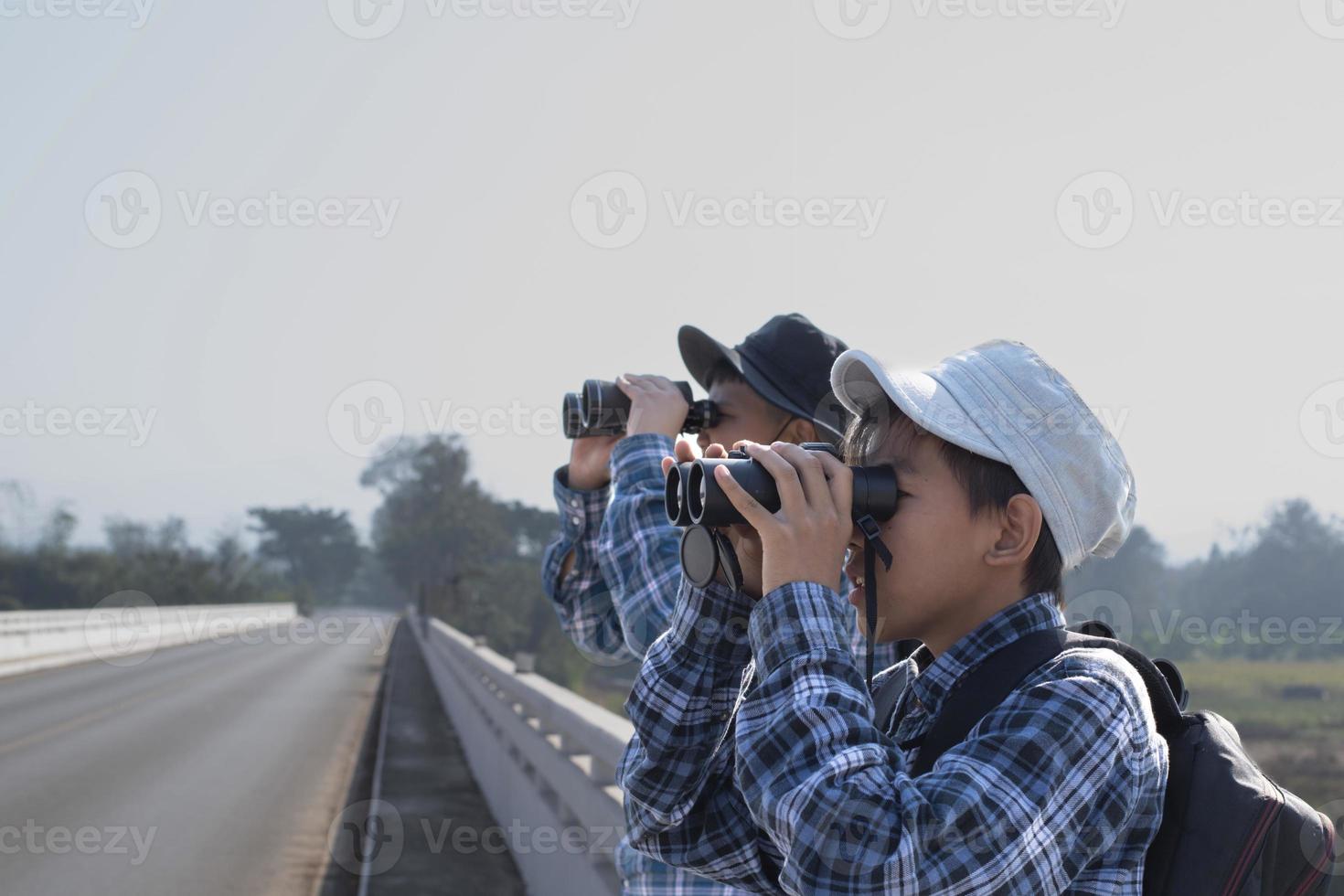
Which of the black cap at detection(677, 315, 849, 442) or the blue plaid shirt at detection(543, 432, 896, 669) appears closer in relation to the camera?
the blue plaid shirt at detection(543, 432, 896, 669)

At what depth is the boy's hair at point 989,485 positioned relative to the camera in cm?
168

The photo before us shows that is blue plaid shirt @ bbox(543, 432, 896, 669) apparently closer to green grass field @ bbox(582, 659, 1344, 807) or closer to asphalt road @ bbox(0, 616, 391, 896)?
asphalt road @ bbox(0, 616, 391, 896)

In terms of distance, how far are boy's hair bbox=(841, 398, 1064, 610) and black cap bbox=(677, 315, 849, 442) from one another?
3.31 ft

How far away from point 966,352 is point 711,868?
872 mm

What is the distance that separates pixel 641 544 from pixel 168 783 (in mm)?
8707

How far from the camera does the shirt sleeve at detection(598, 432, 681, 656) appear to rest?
2703 mm

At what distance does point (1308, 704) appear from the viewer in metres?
16.5

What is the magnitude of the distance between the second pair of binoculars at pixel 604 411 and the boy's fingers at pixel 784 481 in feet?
4.65

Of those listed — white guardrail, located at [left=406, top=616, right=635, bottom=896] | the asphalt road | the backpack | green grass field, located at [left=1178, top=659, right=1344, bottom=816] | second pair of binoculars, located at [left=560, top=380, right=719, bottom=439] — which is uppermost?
second pair of binoculars, located at [left=560, top=380, right=719, bottom=439]

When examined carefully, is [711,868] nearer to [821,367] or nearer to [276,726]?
[821,367]

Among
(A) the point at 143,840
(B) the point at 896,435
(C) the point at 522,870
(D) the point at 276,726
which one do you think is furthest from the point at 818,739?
(D) the point at 276,726

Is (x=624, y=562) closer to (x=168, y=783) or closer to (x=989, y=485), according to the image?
(x=989, y=485)

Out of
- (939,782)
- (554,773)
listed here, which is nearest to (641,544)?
(939,782)

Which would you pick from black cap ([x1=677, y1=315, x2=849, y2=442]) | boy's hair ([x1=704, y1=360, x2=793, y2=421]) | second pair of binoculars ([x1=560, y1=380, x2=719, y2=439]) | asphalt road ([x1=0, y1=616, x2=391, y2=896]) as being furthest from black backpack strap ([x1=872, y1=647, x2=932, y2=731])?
asphalt road ([x1=0, y1=616, x2=391, y2=896])
